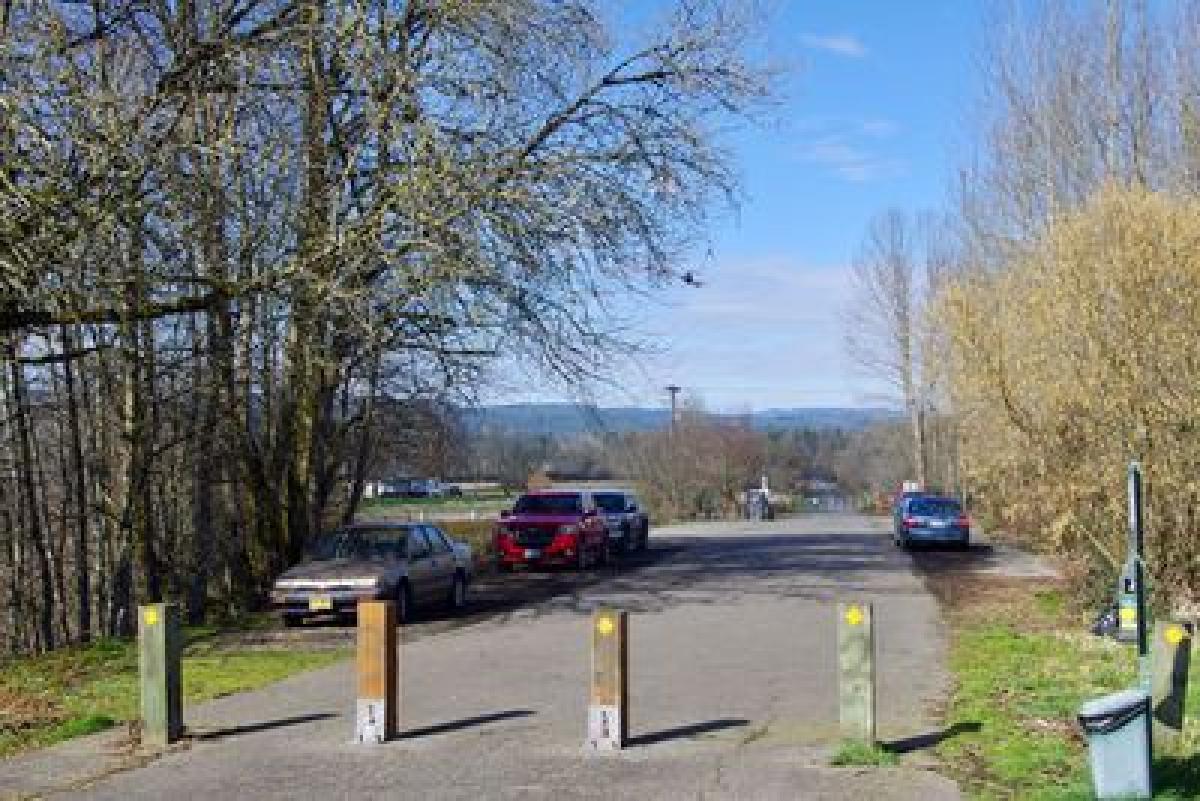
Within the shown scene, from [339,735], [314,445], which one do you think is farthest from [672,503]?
[339,735]

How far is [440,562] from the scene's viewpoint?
21.4 meters

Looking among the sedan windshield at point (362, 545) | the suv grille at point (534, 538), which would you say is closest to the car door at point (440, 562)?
the sedan windshield at point (362, 545)

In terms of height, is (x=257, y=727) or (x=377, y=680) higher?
(x=377, y=680)

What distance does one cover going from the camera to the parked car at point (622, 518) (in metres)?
34.5

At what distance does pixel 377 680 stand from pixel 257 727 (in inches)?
54.4

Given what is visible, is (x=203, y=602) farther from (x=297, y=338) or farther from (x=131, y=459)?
(x=297, y=338)

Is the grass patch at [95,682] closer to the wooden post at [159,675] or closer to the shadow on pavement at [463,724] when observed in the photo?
the wooden post at [159,675]

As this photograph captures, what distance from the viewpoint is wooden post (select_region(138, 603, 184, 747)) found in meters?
10.6

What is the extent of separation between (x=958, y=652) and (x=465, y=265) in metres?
A: 6.65

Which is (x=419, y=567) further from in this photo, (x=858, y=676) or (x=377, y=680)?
(x=858, y=676)

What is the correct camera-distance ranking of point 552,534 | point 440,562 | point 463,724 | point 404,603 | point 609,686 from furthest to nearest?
point 552,534 < point 440,562 < point 404,603 < point 463,724 < point 609,686

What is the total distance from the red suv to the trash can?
22848 mm

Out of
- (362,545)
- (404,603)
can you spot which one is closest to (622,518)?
(362,545)

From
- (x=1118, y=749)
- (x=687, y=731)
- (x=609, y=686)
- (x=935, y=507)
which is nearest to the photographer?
(x=1118, y=749)
